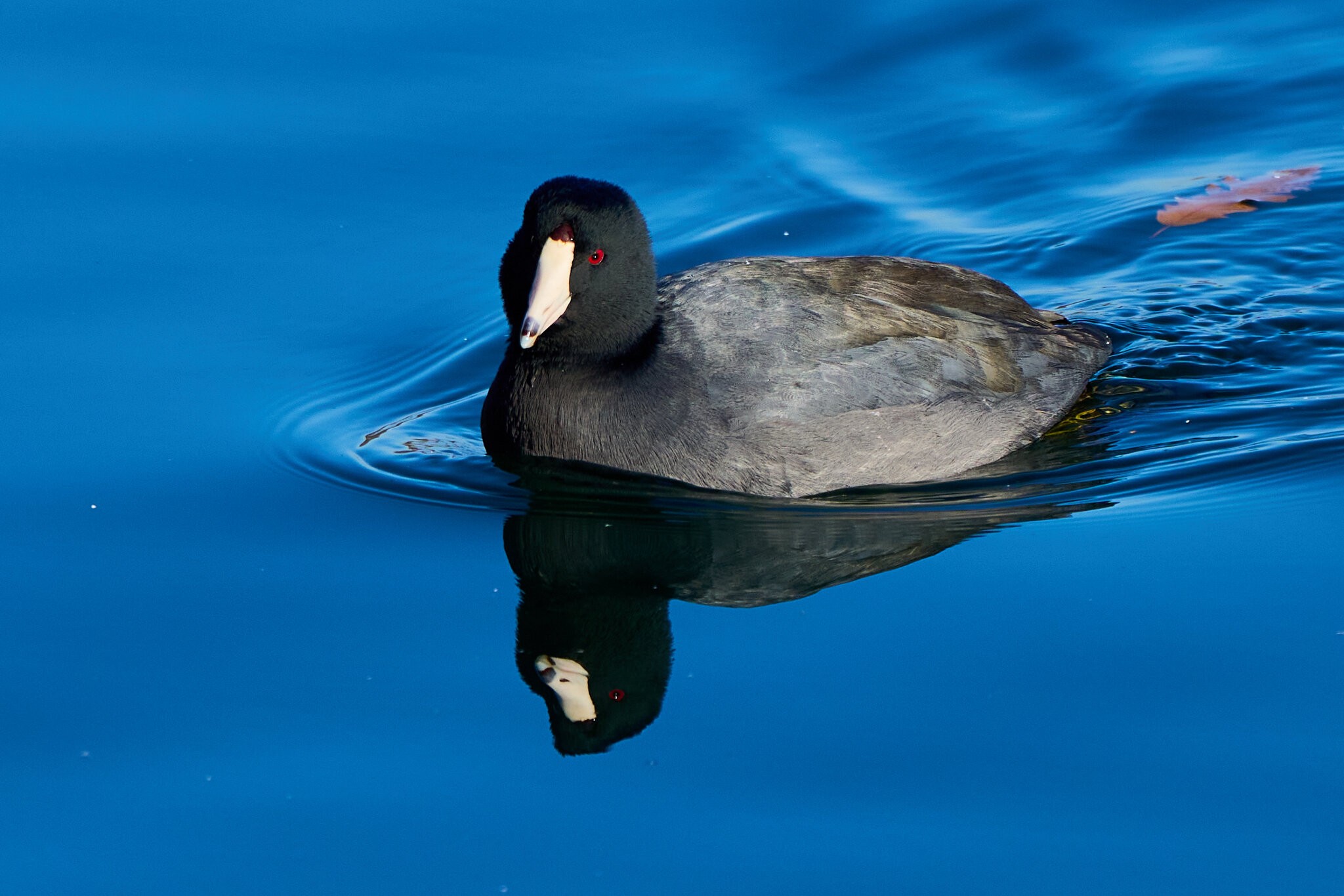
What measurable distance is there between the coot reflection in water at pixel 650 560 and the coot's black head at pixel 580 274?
0.54 metres

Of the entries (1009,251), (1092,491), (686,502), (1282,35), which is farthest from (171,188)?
(1282,35)

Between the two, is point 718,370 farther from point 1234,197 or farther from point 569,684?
point 1234,197

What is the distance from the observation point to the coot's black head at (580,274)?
6.10 meters

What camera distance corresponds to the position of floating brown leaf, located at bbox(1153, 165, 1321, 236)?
880cm

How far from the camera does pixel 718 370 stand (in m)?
6.24

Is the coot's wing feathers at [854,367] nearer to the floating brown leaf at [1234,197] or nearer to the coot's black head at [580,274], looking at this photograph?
the coot's black head at [580,274]

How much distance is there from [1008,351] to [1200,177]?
3.03 m

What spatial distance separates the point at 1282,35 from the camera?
10273 mm

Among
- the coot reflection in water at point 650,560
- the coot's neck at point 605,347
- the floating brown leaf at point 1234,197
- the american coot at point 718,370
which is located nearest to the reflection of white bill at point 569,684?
the coot reflection in water at point 650,560

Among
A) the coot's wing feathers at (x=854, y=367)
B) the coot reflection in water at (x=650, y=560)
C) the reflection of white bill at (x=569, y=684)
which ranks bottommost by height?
the reflection of white bill at (x=569, y=684)

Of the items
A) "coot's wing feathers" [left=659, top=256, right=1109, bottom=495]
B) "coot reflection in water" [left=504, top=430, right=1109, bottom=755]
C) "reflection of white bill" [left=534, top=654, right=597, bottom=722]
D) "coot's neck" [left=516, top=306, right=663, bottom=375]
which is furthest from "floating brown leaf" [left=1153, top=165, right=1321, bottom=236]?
"reflection of white bill" [left=534, top=654, right=597, bottom=722]

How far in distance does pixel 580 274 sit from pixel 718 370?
0.64 meters

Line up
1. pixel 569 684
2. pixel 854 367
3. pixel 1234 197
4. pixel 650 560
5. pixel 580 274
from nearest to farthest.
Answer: pixel 569 684 < pixel 650 560 < pixel 580 274 < pixel 854 367 < pixel 1234 197

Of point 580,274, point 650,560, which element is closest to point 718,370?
point 580,274
